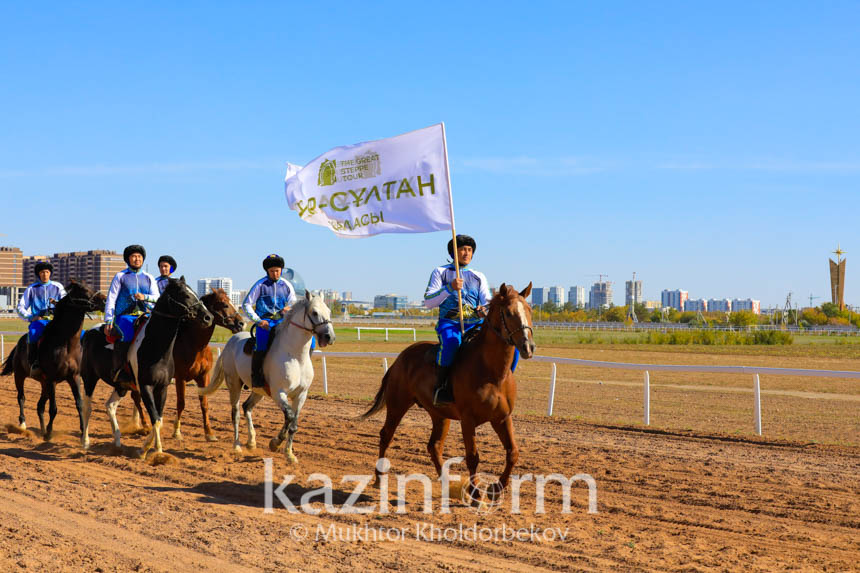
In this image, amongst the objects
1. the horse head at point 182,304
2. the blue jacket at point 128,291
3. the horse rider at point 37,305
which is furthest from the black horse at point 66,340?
the horse head at point 182,304

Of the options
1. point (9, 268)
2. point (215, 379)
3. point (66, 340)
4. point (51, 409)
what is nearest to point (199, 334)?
point (215, 379)

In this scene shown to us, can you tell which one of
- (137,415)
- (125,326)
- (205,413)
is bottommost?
(137,415)

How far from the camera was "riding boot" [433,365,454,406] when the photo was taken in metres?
7.91

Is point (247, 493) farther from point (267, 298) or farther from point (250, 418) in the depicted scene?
point (267, 298)

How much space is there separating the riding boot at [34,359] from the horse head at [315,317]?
4668mm

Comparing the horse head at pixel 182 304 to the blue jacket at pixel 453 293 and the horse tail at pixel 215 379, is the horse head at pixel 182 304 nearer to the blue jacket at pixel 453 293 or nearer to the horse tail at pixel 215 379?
the horse tail at pixel 215 379

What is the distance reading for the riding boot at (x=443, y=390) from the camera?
26.0 feet

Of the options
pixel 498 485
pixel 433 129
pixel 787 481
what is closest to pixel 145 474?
pixel 498 485

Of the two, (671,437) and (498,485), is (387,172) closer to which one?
(498,485)

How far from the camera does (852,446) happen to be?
11.6 meters

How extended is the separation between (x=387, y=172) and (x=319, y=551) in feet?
15.7

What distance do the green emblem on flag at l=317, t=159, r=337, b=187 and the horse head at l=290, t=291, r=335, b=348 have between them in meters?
1.41

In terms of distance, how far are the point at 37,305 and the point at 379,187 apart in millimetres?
6517

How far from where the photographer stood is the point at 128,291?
11.2 meters
